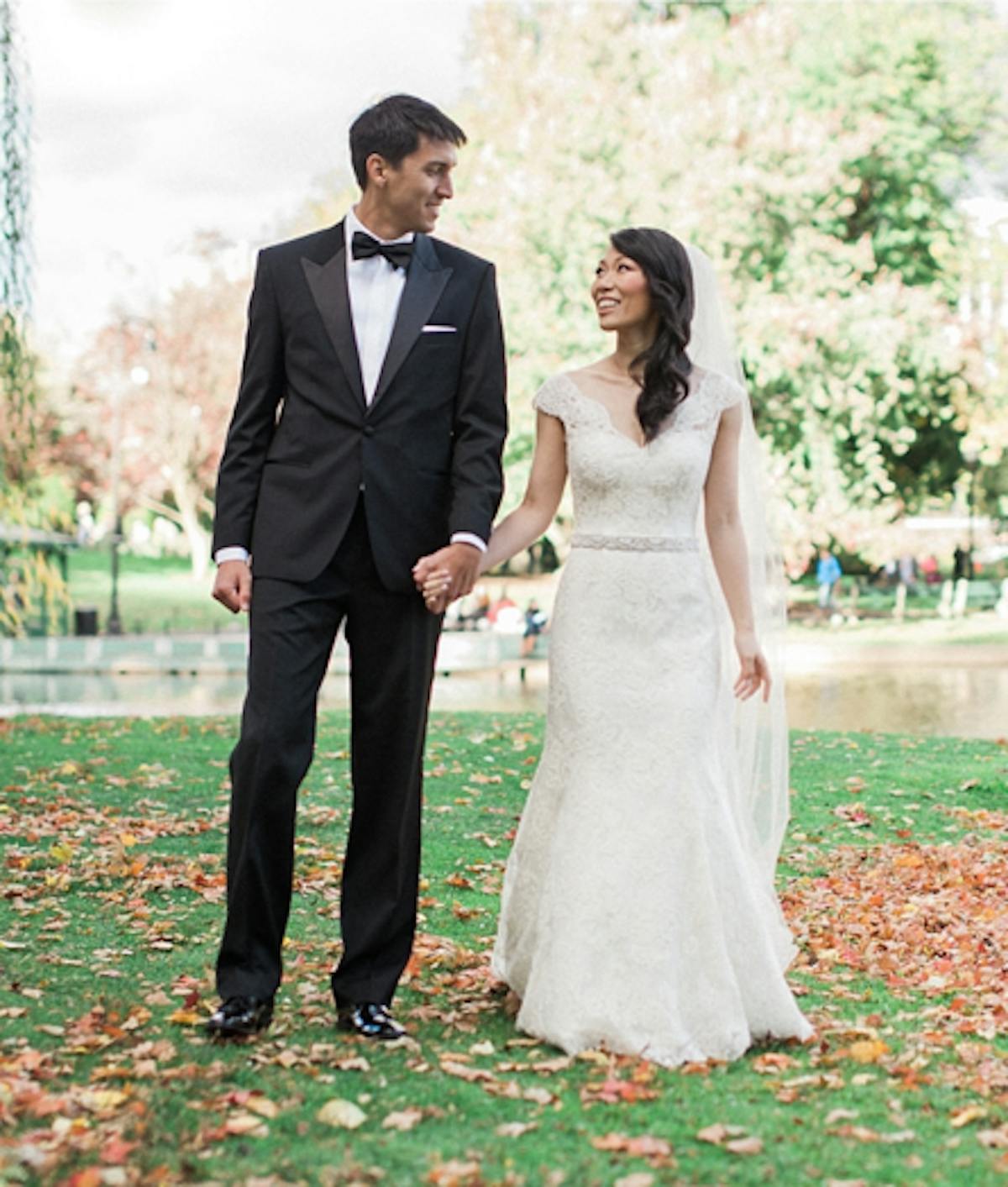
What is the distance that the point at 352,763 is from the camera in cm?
452

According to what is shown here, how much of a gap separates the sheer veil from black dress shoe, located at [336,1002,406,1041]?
118 centimetres

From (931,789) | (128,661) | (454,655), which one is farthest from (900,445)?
(931,789)

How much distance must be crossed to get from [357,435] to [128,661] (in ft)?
75.2

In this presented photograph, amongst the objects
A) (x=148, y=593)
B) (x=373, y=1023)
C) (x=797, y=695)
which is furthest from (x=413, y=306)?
(x=148, y=593)

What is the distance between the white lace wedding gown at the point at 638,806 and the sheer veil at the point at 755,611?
251mm

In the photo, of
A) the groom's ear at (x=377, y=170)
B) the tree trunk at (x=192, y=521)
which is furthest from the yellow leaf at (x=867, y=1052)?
the tree trunk at (x=192, y=521)

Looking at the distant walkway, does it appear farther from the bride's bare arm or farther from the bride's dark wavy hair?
the bride's dark wavy hair

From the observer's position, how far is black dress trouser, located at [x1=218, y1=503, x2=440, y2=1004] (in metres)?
4.44

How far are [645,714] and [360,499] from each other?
970 mm

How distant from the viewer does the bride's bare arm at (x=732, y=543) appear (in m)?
5.05

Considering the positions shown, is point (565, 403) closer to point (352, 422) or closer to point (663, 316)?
point (663, 316)

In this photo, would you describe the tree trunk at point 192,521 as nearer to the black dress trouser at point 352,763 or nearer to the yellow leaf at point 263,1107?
the black dress trouser at point 352,763

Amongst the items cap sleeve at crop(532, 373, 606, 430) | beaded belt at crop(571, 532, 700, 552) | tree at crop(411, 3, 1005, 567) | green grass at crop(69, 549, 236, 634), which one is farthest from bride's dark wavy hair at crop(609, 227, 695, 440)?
green grass at crop(69, 549, 236, 634)

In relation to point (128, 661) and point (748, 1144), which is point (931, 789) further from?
point (128, 661)
